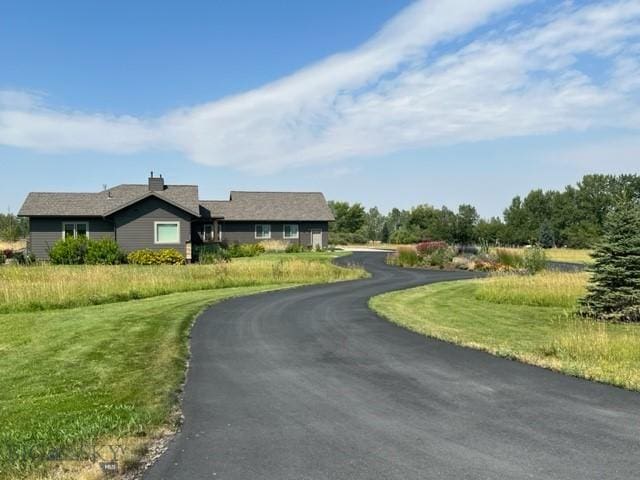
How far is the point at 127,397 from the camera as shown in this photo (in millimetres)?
7047

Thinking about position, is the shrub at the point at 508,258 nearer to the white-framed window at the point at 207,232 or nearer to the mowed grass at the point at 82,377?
the mowed grass at the point at 82,377

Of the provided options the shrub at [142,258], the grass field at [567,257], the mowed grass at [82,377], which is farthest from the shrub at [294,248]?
the mowed grass at [82,377]

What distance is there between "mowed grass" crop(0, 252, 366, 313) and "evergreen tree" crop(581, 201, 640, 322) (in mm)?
12572

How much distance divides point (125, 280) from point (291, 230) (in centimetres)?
2861

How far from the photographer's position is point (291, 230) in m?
48.9

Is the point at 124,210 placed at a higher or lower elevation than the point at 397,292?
higher

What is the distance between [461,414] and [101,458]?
386 cm

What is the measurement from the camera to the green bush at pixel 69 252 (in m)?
32.5

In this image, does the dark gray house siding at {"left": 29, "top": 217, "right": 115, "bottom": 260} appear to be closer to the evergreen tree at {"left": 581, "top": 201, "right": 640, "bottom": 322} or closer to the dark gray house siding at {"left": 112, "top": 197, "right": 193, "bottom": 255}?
the dark gray house siding at {"left": 112, "top": 197, "right": 193, "bottom": 255}

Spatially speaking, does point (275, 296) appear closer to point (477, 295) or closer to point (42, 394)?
point (477, 295)

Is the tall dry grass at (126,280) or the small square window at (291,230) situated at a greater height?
the small square window at (291,230)

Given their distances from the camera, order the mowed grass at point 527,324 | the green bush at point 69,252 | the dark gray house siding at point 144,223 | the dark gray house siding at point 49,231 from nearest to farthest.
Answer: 1. the mowed grass at point 527,324
2. the green bush at point 69,252
3. the dark gray house siding at point 144,223
4. the dark gray house siding at point 49,231

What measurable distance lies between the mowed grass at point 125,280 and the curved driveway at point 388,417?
8925 mm

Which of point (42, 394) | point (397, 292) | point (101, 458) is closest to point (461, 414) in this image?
point (101, 458)
